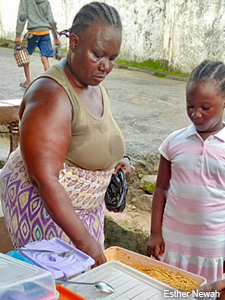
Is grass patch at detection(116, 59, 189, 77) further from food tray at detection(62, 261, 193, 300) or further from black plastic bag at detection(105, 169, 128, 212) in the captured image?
food tray at detection(62, 261, 193, 300)

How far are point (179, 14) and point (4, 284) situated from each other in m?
9.05

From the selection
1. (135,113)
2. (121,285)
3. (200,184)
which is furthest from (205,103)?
(135,113)

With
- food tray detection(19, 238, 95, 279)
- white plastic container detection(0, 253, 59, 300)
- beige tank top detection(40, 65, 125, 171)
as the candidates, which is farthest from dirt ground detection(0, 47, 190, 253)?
white plastic container detection(0, 253, 59, 300)

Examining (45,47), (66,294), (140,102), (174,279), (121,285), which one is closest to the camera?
(66,294)

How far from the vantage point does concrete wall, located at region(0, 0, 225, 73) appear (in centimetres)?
856

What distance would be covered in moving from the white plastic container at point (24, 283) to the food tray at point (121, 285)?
0.19m

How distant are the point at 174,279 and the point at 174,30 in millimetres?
8693

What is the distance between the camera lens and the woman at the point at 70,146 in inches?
57.1

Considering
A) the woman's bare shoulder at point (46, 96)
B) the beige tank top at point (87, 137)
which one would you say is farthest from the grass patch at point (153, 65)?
the woman's bare shoulder at point (46, 96)

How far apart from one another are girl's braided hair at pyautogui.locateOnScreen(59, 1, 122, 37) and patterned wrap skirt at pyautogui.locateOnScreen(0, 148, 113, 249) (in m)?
0.55

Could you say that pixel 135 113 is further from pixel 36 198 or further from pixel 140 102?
pixel 36 198

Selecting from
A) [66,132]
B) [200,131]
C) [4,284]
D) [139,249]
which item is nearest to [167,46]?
[139,249]

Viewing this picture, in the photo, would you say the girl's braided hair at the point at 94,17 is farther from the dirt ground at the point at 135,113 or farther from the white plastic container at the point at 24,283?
the dirt ground at the point at 135,113

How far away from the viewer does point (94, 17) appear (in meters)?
1.55
